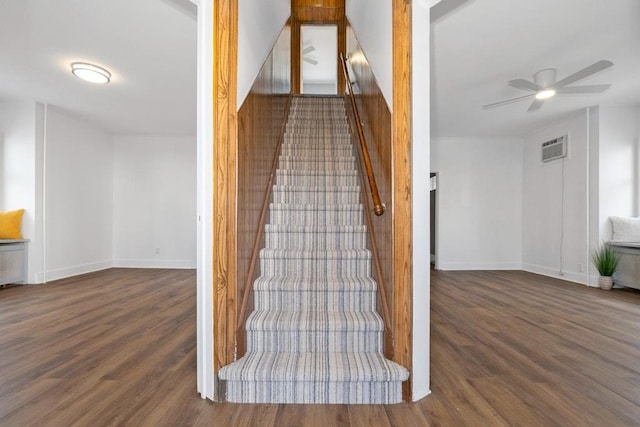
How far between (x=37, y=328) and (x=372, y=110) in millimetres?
3388

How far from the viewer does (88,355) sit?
2.21 metres

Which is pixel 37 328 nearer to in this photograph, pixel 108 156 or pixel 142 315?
pixel 142 315

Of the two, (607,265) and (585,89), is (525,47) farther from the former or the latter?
(607,265)

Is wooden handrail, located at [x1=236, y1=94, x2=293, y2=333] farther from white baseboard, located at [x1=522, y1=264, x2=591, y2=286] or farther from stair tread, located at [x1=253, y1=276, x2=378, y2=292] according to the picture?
white baseboard, located at [x1=522, y1=264, x2=591, y2=286]

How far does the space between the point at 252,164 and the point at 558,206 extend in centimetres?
555

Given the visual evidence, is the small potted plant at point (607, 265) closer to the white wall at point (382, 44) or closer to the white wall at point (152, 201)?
the white wall at point (382, 44)

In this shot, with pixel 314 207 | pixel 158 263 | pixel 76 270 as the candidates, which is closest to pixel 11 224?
pixel 76 270

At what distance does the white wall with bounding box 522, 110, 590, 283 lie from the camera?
197 inches

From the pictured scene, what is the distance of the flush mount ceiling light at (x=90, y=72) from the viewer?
3.57 meters

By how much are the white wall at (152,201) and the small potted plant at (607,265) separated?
668 cm

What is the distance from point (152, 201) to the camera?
634 centimetres

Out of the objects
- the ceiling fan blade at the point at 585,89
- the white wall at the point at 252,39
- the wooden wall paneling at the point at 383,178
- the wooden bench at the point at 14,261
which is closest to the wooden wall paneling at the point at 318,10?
the white wall at the point at 252,39

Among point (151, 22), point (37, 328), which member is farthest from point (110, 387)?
point (151, 22)

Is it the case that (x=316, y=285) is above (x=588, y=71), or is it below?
below
